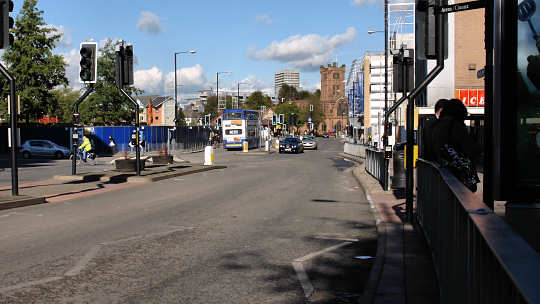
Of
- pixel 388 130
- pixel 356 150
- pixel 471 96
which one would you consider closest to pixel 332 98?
pixel 356 150

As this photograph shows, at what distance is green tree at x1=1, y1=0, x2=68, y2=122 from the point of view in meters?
51.2

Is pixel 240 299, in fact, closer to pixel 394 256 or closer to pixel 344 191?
pixel 394 256

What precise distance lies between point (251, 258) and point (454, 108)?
120 inches

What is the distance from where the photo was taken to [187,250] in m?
7.56

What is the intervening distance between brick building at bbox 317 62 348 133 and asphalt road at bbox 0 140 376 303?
545 ft

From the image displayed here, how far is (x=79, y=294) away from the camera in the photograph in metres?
5.39

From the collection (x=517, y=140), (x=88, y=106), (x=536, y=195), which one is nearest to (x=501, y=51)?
(x=517, y=140)

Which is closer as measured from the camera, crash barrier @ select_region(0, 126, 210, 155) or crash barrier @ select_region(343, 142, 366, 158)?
crash barrier @ select_region(343, 142, 366, 158)

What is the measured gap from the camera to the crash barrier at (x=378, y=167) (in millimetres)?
15539

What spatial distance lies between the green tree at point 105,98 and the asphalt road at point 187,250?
182ft

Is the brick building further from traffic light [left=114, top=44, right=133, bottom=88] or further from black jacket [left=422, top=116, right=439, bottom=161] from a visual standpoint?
black jacket [left=422, top=116, right=439, bottom=161]

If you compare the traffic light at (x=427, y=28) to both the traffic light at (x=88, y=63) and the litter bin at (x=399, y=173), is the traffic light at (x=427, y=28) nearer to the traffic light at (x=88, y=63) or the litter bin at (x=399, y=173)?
the litter bin at (x=399, y=173)

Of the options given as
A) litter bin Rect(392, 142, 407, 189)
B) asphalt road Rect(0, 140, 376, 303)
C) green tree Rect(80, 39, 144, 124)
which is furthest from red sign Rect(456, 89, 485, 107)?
green tree Rect(80, 39, 144, 124)

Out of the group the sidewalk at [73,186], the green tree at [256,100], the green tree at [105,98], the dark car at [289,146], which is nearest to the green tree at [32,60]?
the green tree at [105,98]
